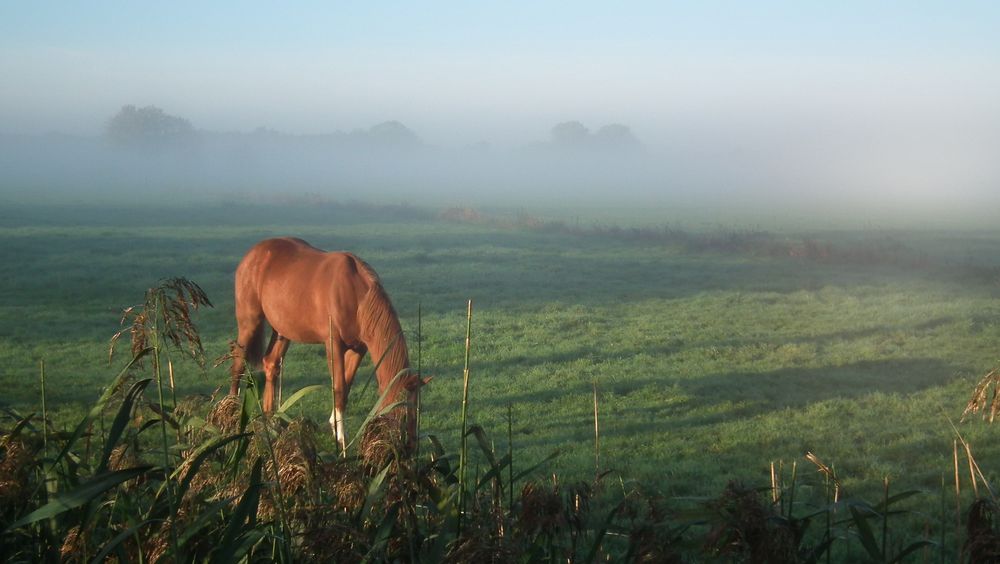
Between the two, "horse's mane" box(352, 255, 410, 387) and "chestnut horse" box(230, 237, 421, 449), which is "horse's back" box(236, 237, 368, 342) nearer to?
"chestnut horse" box(230, 237, 421, 449)

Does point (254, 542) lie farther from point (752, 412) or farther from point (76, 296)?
point (76, 296)

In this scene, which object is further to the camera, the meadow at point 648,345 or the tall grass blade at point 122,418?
the meadow at point 648,345

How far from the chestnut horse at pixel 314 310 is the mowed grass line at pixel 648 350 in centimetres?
69

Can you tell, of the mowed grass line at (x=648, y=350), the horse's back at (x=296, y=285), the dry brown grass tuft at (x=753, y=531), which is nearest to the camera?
the dry brown grass tuft at (x=753, y=531)

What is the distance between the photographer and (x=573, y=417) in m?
7.64

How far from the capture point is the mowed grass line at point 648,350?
682 cm

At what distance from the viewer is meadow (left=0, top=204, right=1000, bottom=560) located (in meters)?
6.69

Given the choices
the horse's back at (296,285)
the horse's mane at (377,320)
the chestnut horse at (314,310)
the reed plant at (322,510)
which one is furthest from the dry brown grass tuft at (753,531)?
the horse's back at (296,285)

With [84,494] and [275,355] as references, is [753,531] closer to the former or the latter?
[84,494]

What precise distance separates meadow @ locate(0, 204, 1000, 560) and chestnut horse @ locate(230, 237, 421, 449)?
0.67 m

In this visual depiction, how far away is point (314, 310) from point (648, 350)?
491 cm

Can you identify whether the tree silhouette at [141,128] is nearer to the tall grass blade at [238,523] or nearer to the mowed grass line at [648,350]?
the mowed grass line at [648,350]

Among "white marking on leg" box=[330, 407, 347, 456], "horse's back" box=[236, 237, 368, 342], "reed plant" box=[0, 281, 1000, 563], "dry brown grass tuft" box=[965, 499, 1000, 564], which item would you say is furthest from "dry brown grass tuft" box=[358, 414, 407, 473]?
"horse's back" box=[236, 237, 368, 342]

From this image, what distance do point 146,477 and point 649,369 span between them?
7.80 m
